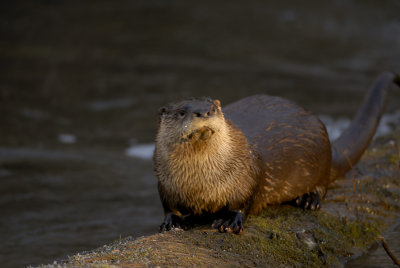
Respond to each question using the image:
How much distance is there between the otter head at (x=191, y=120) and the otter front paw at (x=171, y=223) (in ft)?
1.27

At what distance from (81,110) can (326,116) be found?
324 centimetres

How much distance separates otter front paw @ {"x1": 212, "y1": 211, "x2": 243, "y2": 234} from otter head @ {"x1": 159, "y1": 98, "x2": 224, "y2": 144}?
43cm

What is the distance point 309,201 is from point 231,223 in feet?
2.27

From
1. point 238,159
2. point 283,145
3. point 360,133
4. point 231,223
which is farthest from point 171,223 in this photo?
point 360,133

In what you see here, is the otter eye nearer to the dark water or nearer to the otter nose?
the otter nose

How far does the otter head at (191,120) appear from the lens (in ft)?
9.25

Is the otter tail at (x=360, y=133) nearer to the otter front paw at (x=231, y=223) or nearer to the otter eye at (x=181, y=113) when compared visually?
the otter front paw at (x=231, y=223)

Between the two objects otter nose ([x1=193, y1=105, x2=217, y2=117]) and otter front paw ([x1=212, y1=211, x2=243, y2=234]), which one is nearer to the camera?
otter nose ([x1=193, y1=105, x2=217, y2=117])

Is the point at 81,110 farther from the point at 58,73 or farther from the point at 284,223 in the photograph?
the point at 284,223

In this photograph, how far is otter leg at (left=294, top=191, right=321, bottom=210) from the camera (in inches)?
140

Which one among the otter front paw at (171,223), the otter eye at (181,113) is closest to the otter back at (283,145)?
the otter front paw at (171,223)

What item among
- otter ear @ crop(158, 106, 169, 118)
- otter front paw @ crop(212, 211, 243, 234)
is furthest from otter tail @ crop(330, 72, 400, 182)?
otter ear @ crop(158, 106, 169, 118)

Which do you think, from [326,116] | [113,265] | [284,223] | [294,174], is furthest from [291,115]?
[326,116]

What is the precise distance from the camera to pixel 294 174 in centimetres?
358
